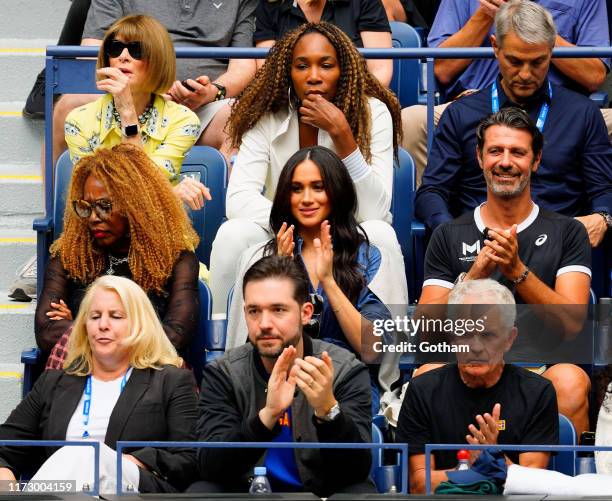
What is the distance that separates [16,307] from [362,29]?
86.4 inches

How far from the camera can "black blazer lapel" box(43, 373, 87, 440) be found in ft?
18.9

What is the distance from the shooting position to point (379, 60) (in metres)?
8.01

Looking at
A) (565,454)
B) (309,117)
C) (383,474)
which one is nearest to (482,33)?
(309,117)

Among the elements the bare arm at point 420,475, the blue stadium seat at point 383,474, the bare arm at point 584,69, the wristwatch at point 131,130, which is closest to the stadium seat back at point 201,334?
the wristwatch at point 131,130

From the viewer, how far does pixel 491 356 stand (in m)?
5.67

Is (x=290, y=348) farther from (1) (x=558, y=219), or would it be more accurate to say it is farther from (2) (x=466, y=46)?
(2) (x=466, y=46)

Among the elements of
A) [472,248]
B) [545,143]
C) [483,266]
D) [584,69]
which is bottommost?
[483,266]

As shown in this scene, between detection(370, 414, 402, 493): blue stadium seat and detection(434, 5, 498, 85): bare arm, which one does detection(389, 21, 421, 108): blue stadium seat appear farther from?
detection(370, 414, 402, 493): blue stadium seat

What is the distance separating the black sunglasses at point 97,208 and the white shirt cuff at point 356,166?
104 centimetres

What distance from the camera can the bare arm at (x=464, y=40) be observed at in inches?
320

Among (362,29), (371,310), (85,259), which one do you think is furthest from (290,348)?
(362,29)

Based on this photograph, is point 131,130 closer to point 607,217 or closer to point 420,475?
point 607,217

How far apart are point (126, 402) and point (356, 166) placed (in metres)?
1.68

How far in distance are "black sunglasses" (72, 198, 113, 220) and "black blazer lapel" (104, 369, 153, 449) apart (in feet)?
2.87
